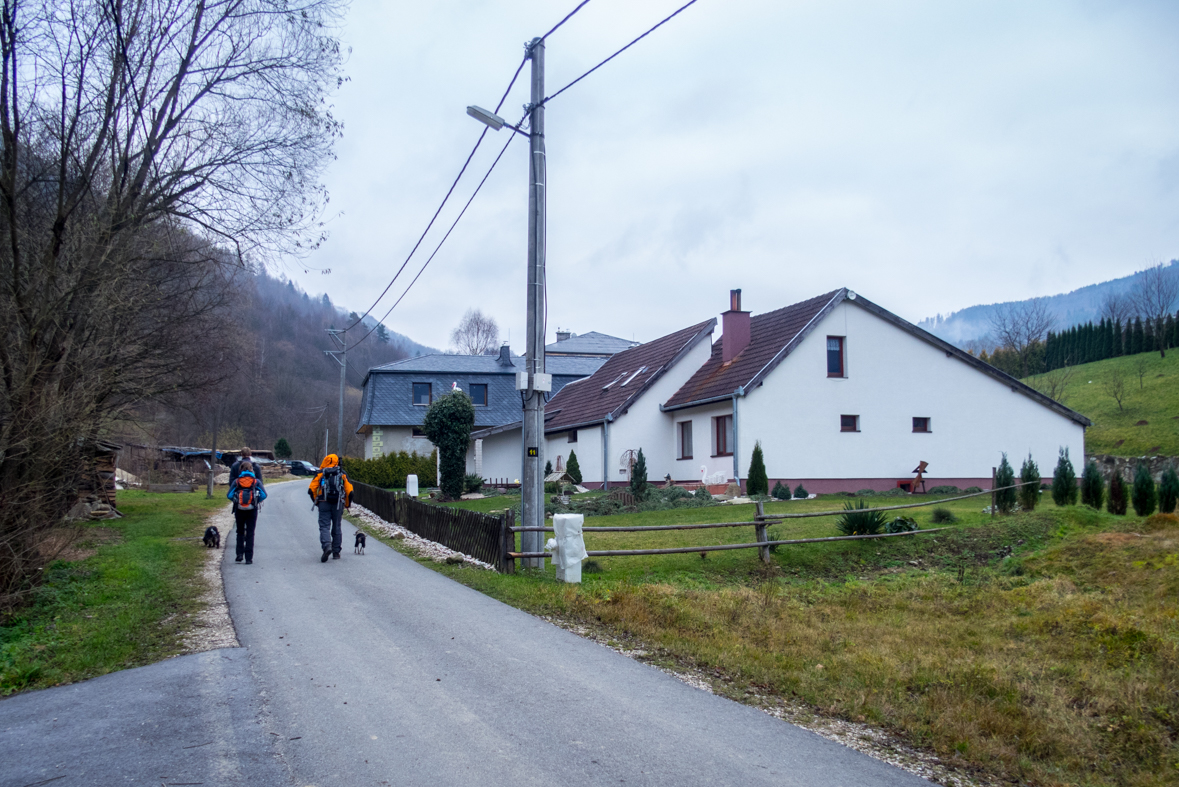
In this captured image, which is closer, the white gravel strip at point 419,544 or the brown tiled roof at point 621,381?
the white gravel strip at point 419,544

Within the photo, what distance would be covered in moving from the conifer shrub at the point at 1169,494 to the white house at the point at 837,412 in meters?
10.3

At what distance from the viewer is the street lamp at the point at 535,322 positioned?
12000 millimetres

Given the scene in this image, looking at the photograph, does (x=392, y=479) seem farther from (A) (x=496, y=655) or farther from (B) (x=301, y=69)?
(A) (x=496, y=655)

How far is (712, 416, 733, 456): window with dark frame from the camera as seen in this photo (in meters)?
25.8

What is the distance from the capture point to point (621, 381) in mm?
32531

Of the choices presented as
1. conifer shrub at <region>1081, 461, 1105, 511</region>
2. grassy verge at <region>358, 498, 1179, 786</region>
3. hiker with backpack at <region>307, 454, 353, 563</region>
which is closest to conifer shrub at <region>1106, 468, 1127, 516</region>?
conifer shrub at <region>1081, 461, 1105, 511</region>

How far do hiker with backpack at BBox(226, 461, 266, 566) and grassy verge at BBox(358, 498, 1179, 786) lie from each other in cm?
304

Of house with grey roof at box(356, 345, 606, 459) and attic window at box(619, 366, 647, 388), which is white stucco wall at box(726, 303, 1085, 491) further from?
house with grey roof at box(356, 345, 606, 459)

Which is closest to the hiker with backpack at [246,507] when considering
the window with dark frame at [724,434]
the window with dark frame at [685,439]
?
the window with dark frame at [724,434]

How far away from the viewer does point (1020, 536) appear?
15008 millimetres

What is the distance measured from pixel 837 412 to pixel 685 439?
18.3ft

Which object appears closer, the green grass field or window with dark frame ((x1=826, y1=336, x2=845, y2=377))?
window with dark frame ((x1=826, y1=336, x2=845, y2=377))

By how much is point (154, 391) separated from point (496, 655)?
1576cm

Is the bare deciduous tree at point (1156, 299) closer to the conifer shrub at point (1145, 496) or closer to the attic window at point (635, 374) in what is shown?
the attic window at point (635, 374)
